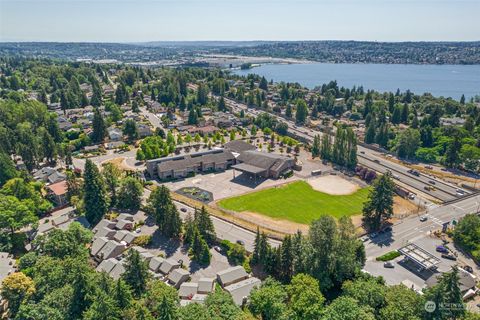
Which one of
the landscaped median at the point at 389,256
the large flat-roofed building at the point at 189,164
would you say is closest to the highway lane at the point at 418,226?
the landscaped median at the point at 389,256

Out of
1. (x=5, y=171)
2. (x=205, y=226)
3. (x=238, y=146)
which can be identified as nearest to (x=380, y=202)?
(x=205, y=226)

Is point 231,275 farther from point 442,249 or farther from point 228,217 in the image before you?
point 442,249

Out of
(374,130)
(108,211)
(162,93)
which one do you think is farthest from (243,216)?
(162,93)

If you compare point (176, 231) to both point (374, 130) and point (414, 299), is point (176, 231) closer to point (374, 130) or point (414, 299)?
point (414, 299)

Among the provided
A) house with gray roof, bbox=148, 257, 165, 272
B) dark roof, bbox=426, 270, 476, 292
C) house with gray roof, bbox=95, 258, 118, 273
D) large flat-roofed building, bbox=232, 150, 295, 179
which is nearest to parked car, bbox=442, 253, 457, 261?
dark roof, bbox=426, 270, 476, 292

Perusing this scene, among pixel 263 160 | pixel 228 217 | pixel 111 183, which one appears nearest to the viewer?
pixel 228 217
